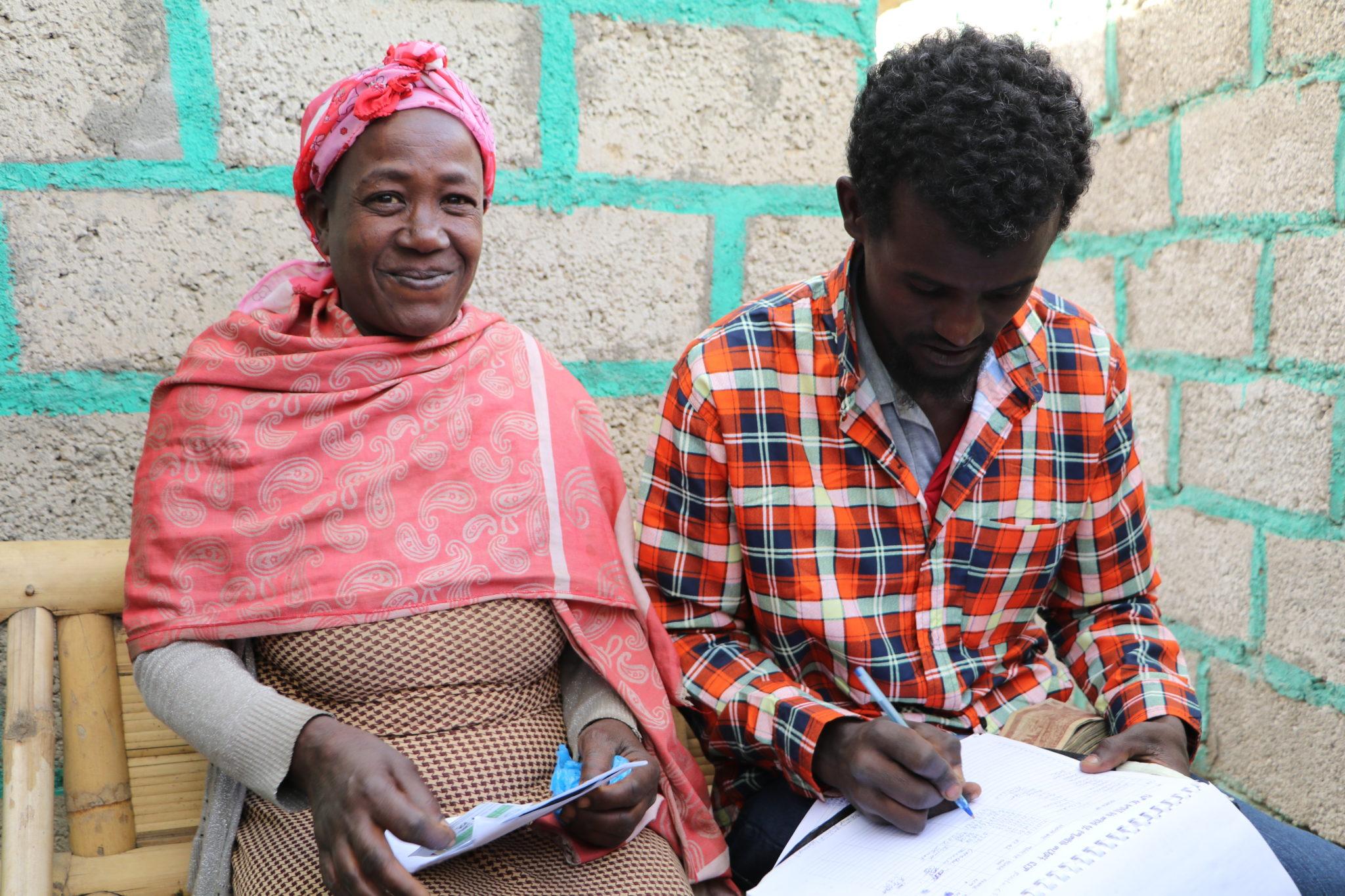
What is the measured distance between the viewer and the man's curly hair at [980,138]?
1.49 m

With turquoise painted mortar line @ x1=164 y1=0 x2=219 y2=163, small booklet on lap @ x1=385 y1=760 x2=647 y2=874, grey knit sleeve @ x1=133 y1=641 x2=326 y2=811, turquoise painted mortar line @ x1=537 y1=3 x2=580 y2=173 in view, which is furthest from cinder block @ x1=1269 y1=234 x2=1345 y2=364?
turquoise painted mortar line @ x1=164 y1=0 x2=219 y2=163

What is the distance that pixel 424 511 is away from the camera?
176 cm

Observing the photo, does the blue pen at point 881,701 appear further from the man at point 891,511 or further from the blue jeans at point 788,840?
the blue jeans at point 788,840

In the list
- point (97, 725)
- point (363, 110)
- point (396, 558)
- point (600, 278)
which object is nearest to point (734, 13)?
point (600, 278)

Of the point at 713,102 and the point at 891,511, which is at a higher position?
the point at 713,102

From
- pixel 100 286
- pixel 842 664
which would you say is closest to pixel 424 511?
pixel 842 664

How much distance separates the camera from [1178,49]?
267cm

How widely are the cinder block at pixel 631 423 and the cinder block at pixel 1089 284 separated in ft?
3.91

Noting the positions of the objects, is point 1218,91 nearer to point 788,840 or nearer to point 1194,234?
point 1194,234

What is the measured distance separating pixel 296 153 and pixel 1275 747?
246 cm

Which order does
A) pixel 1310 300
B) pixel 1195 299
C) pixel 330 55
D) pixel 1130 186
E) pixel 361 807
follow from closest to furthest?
pixel 361 807 < pixel 330 55 < pixel 1310 300 < pixel 1195 299 < pixel 1130 186

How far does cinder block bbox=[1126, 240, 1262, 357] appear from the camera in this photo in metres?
2.46

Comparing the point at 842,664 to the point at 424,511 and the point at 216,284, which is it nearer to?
the point at 424,511

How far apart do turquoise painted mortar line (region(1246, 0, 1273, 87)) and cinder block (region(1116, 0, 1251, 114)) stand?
0.04 feet
